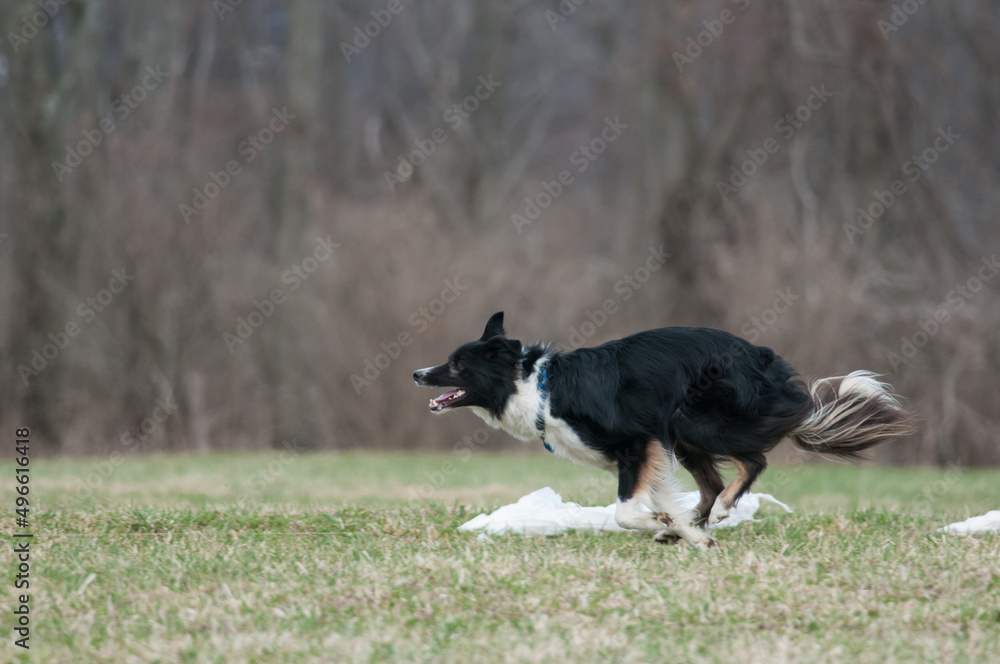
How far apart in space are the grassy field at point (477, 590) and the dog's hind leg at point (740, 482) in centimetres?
21

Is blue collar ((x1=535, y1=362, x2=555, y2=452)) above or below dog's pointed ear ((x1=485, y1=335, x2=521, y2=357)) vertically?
below

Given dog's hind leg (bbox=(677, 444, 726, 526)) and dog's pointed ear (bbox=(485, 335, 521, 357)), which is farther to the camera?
dog's hind leg (bbox=(677, 444, 726, 526))

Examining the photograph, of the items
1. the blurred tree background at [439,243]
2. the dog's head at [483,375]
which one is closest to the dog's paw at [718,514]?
the dog's head at [483,375]

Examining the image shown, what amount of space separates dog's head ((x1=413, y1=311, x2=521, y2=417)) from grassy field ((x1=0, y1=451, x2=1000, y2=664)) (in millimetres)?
838

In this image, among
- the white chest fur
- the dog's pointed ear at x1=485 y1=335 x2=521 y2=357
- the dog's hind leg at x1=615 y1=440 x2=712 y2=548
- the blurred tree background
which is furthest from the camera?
the blurred tree background

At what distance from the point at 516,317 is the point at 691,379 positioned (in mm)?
12266

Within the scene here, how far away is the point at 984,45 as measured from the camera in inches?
777

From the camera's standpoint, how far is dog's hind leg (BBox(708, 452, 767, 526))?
662cm

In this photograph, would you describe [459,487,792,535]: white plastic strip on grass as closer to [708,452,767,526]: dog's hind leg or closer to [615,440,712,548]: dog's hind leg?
[708,452,767,526]: dog's hind leg

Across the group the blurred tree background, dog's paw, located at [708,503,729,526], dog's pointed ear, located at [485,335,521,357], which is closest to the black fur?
dog's pointed ear, located at [485,335,521,357]

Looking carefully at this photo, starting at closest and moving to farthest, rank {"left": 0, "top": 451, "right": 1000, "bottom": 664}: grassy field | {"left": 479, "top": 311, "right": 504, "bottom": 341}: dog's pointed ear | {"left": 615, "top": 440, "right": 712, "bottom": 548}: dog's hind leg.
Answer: {"left": 0, "top": 451, "right": 1000, "bottom": 664}: grassy field < {"left": 615, "top": 440, "right": 712, "bottom": 548}: dog's hind leg < {"left": 479, "top": 311, "right": 504, "bottom": 341}: dog's pointed ear

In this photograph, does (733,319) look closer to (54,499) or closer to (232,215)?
(232,215)

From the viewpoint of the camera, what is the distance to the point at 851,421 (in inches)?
269

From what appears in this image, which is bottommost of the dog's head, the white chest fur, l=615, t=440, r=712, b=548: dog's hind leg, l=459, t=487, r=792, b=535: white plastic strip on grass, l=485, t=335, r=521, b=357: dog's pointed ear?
l=459, t=487, r=792, b=535: white plastic strip on grass
